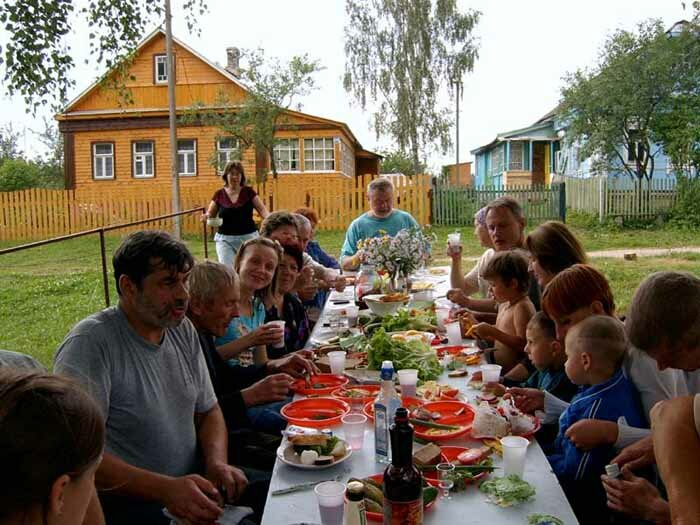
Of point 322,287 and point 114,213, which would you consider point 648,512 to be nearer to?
point 322,287

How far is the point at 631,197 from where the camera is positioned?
51.7 ft

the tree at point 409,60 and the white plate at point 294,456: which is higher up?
the tree at point 409,60

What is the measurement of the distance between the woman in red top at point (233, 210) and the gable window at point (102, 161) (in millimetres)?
14996

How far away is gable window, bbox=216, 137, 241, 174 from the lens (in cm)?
2002

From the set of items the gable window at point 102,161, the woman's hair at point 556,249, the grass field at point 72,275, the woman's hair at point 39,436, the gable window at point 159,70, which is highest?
the gable window at point 159,70

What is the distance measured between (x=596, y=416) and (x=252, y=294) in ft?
6.57

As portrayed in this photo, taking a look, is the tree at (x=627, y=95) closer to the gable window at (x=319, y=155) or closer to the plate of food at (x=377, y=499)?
the gable window at (x=319, y=155)

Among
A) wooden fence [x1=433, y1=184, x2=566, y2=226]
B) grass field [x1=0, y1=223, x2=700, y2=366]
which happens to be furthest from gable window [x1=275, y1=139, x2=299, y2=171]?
wooden fence [x1=433, y1=184, x2=566, y2=226]

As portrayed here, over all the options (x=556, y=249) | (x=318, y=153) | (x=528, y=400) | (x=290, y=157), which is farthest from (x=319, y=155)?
(x=528, y=400)

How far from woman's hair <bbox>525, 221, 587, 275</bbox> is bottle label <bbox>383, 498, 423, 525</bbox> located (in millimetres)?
2055

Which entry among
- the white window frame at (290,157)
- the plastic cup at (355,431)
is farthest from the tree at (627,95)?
the plastic cup at (355,431)

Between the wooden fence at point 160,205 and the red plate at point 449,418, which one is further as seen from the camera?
the wooden fence at point 160,205

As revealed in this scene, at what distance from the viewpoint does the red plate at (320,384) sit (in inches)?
103

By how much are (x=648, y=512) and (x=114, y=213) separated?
17998mm
